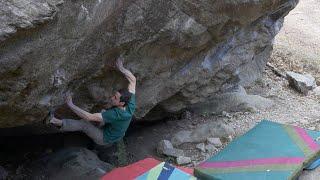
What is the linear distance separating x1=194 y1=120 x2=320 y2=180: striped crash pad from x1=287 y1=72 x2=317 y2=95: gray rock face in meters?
2.71

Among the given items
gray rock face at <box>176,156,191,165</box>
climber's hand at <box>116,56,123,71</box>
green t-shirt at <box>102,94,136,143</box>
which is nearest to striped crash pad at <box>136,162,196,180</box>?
green t-shirt at <box>102,94,136,143</box>

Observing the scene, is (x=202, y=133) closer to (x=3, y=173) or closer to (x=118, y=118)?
(x=118, y=118)

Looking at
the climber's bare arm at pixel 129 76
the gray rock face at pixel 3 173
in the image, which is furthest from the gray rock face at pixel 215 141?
the gray rock face at pixel 3 173

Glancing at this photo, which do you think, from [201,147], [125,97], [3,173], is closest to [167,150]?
[201,147]

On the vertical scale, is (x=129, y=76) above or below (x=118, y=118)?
above

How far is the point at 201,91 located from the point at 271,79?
2986 mm

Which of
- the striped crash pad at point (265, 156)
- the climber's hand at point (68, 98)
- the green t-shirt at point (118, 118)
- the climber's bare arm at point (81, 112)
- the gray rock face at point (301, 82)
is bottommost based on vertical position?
the gray rock face at point (301, 82)

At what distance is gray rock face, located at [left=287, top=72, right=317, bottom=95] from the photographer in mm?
9469

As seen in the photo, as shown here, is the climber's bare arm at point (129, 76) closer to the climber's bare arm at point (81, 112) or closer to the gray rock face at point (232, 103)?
the climber's bare arm at point (81, 112)

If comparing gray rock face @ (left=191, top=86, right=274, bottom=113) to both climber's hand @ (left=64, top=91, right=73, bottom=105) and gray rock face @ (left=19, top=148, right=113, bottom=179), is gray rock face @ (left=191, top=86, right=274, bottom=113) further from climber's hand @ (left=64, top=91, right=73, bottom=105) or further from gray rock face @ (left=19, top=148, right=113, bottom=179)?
climber's hand @ (left=64, top=91, right=73, bottom=105)

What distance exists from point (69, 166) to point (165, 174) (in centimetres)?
143

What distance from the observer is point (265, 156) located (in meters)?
6.22

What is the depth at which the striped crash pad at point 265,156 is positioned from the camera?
5.90m

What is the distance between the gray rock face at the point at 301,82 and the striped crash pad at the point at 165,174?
4344 millimetres
